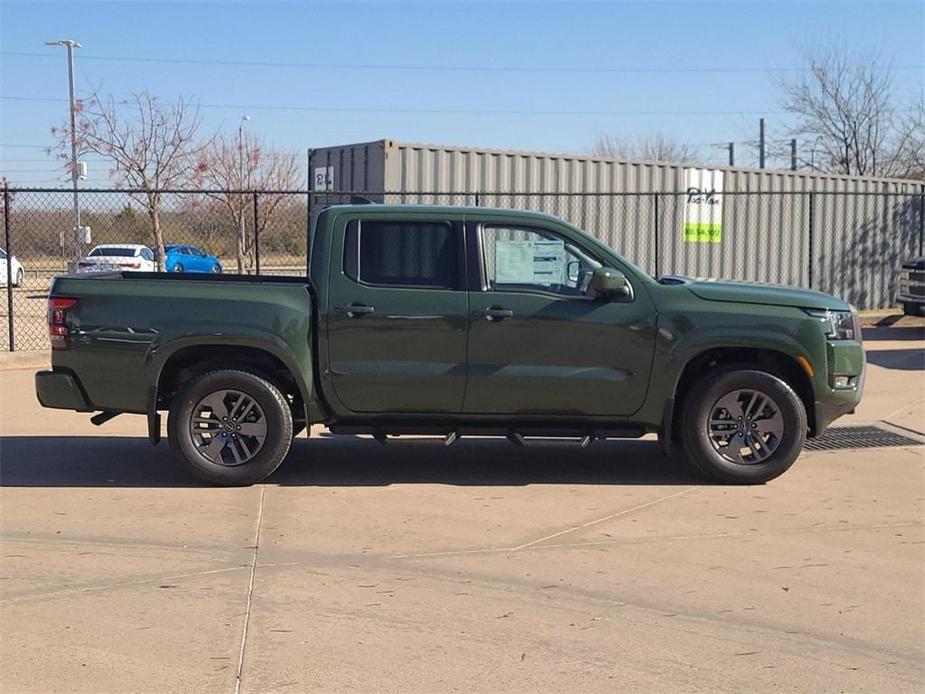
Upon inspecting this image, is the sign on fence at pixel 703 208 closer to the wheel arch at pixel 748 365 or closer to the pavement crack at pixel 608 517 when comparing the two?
the wheel arch at pixel 748 365

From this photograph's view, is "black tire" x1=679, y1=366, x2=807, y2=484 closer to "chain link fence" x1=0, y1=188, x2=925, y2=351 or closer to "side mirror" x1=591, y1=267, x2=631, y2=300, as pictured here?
"side mirror" x1=591, y1=267, x2=631, y2=300

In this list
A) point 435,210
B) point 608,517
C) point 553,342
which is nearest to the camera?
point 608,517

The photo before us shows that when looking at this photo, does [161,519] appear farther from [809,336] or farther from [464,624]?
[809,336]

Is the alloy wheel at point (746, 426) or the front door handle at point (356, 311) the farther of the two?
the alloy wheel at point (746, 426)

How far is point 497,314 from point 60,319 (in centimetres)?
293

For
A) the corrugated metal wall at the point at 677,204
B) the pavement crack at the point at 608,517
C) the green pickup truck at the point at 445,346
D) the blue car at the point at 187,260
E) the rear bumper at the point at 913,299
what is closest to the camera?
the pavement crack at the point at 608,517

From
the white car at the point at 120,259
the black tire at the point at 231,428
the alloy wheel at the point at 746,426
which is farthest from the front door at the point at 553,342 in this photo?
the white car at the point at 120,259

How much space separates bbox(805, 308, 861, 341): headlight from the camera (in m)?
7.73

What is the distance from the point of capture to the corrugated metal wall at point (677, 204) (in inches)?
661

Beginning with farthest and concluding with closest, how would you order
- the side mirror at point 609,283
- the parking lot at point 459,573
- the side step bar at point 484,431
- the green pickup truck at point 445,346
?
the side step bar at point 484,431 → the green pickup truck at point 445,346 → the side mirror at point 609,283 → the parking lot at point 459,573

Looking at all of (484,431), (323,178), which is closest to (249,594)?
(484,431)

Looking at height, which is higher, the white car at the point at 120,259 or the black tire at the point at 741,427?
the white car at the point at 120,259

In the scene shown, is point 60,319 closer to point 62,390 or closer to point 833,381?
point 62,390

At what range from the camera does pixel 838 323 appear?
7.81m
